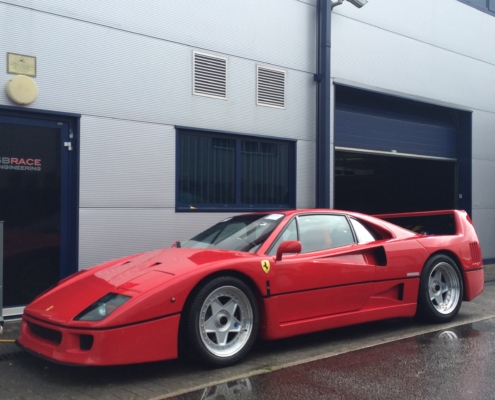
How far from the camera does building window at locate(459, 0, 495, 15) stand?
47.1 ft

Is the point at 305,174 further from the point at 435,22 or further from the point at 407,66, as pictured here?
the point at 435,22

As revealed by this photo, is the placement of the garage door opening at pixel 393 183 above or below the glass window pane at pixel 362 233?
above

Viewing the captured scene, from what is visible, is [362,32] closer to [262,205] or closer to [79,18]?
[262,205]

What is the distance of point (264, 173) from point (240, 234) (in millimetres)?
4104

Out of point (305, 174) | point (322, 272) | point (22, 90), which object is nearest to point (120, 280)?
point (322, 272)

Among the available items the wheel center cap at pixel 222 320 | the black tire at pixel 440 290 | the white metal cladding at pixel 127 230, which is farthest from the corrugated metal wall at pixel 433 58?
the wheel center cap at pixel 222 320

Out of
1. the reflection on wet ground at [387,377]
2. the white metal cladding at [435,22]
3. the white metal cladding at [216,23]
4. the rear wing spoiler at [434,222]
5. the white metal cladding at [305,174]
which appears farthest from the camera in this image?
the white metal cladding at [435,22]

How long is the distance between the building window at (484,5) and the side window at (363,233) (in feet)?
31.1

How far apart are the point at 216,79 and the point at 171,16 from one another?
3.81ft

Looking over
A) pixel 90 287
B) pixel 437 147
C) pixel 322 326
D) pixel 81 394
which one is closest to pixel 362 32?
pixel 437 147

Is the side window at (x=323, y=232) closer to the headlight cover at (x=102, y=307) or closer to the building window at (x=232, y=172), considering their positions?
the headlight cover at (x=102, y=307)

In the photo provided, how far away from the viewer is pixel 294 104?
35.1 ft

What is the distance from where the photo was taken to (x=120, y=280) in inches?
208

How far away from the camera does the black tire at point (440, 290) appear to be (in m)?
6.93
